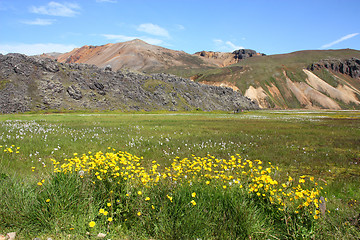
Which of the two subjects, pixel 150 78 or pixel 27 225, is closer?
pixel 27 225

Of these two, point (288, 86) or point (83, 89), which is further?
point (288, 86)

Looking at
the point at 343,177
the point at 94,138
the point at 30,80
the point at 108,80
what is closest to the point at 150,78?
the point at 108,80

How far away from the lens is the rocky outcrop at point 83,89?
216ft

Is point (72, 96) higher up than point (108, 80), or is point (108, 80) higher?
point (108, 80)

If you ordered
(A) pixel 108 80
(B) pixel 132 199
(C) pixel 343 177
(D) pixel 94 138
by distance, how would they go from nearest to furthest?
1. (B) pixel 132 199
2. (C) pixel 343 177
3. (D) pixel 94 138
4. (A) pixel 108 80

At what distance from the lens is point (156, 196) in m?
5.63

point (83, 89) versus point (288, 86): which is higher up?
point (288, 86)

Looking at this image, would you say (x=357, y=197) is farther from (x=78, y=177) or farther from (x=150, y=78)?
(x=150, y=78)

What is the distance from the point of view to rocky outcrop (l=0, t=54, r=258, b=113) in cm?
6575

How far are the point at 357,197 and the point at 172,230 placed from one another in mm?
6710

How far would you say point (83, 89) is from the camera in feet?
250

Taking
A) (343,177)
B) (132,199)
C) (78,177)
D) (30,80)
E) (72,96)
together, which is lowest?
(343,177)

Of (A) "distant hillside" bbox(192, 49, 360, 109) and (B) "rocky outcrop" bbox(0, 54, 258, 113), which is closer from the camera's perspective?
(B) "rocky outcrop" bbox(0, 54, 258, 113)

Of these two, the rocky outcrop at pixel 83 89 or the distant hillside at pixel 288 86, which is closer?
the rocky outcrop at pixel 83 89
